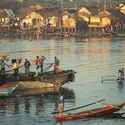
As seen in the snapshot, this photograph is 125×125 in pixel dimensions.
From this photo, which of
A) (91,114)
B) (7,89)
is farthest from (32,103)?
(91,114)

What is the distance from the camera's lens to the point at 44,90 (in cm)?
3484

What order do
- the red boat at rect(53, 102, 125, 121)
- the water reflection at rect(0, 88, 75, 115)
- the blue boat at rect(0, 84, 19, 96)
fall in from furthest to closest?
1. the blue boat at rect(0, 84, 19, 96)
2. the water reflection at rect(0, 88, 75, 115)
3. the red boat at rect(53, 102, 125, 121)

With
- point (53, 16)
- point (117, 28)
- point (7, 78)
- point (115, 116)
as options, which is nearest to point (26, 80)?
point (7, 78)

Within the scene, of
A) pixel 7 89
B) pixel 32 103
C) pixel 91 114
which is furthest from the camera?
pixel 7 89

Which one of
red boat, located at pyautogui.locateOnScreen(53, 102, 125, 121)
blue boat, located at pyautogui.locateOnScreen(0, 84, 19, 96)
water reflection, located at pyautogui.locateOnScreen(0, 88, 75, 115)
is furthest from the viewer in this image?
blue boat, located at pyautogui.locateOnScreen(0, 84, 19, 96)

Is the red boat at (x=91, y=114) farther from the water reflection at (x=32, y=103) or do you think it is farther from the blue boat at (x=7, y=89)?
the blue boat at (x=7, y=89)

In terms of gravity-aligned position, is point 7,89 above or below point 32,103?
above

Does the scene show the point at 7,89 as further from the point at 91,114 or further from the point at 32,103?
the point at 91,114

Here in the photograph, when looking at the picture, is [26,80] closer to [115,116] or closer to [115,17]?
[115,116]

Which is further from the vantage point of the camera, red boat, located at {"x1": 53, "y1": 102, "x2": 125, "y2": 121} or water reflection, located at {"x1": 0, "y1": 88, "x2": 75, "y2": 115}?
water reflection, located at {"x1": 0, "y1": 88, "x2": 75, "y2": 115}

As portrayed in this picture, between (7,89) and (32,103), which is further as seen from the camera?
(7,89)

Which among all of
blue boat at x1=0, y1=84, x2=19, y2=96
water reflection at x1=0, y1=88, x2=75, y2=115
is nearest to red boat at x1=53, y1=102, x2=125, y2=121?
water reflection at x1=0, y1=88, x2=75, y2=115

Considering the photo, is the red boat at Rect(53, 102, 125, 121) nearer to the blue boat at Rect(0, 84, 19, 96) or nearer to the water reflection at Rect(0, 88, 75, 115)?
the water reflection at Rect(0, 88, 75, 115)

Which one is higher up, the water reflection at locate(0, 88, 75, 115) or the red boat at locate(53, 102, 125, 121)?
the red boat at locate(53, 102, 125, 121)
